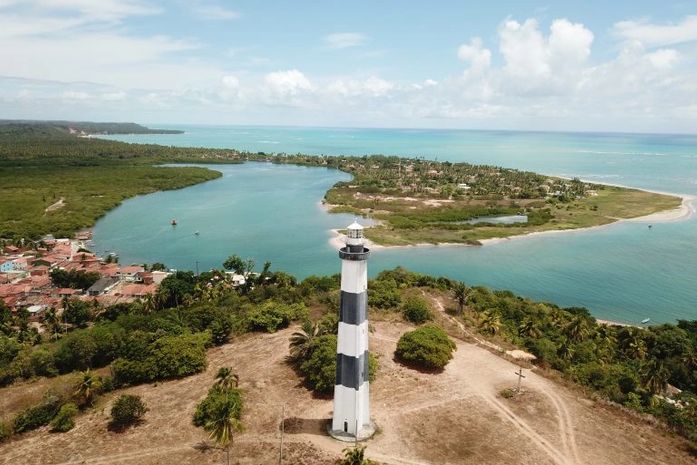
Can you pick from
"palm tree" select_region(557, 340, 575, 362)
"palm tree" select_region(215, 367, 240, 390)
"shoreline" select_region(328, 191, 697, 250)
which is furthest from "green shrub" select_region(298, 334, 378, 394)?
"shoreline" select_region(328, 191, 697, 250)

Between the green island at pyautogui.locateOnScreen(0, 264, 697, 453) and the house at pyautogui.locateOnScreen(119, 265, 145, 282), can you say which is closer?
the green island at pyautogui.locateOnScreen(0, 264, 697, 453)

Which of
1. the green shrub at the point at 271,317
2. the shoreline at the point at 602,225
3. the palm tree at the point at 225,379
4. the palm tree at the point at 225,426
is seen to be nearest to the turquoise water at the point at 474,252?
→ the shoreline at the point at 602,225

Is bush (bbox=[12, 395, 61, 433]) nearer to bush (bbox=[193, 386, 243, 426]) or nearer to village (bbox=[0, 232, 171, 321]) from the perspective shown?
bush (bbox=[193, 386, 243, 426])

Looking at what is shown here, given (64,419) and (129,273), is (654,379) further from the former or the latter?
(129,273)

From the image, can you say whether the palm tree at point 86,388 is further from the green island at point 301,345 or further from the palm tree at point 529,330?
the palm tree at point 529,330

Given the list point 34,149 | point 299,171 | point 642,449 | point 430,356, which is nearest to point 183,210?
point 299,171
